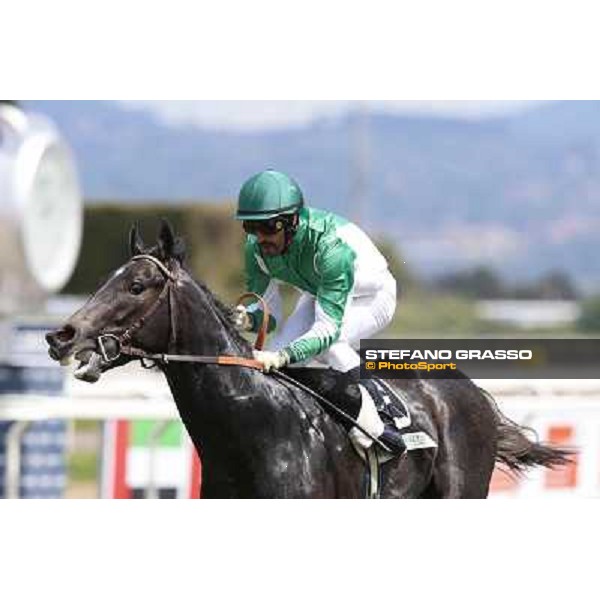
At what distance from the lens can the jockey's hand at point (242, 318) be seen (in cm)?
361

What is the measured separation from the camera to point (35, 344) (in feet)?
14.7

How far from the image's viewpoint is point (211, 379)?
11.5 ft

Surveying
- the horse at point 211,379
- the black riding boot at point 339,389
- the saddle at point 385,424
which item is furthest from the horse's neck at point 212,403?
the saddle at point 385,424

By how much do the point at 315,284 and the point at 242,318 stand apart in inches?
8.3

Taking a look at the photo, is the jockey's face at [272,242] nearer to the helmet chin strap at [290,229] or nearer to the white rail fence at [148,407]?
the helmet chin strap at [290,229]

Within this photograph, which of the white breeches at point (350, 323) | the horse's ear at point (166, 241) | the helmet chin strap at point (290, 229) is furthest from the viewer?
the white breeches at point (350, 323)

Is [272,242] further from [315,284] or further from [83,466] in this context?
[83,466]

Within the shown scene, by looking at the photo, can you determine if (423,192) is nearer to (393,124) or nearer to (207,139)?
(393,124)

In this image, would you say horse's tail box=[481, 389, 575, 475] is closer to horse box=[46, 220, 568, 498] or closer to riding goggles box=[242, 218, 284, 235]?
horse box=[46, 220, 568, 498]

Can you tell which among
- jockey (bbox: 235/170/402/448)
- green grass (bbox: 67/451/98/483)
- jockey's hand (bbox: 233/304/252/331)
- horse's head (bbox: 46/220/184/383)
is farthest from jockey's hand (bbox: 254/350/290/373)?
green grass (bbox: 67/451/98/483)

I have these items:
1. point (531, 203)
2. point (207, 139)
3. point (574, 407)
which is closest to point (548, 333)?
point (574, 407)

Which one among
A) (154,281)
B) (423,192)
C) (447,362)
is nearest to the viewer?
(154,281)

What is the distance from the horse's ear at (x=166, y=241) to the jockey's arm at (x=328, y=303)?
391mm
